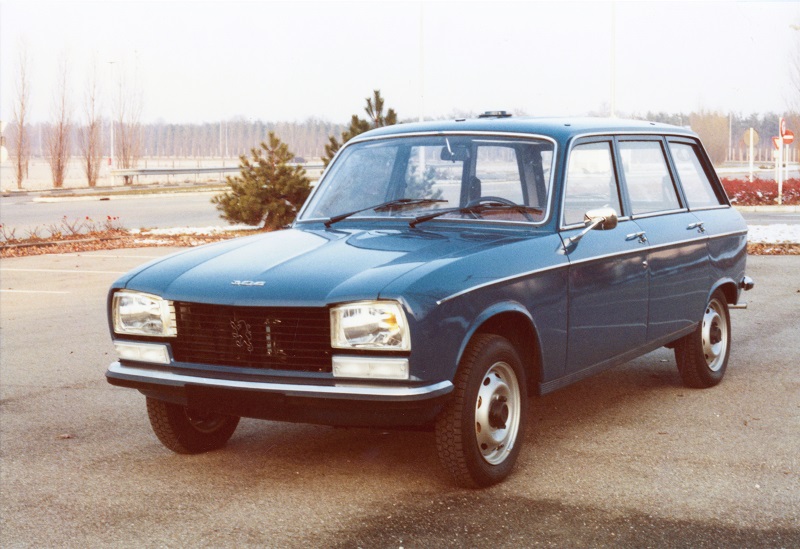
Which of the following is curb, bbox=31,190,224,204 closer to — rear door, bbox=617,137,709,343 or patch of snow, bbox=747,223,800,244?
patch of snow, bbox=747,223,800,244

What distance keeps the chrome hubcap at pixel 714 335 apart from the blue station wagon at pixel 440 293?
209 millimetres

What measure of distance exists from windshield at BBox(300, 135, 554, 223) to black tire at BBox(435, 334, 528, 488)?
0.96 metres

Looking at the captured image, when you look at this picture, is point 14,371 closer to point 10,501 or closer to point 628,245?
point 10,501

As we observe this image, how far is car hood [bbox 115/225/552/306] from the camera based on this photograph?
475 centimetres

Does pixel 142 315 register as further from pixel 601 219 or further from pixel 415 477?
pixel 601 219

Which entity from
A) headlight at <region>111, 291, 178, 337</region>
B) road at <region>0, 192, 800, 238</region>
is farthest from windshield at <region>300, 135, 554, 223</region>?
road at <region>0, 192, 800, 238</region>

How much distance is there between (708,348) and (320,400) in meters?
3.74

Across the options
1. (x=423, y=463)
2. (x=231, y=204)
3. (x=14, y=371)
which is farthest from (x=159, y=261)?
(x=231, y=204)

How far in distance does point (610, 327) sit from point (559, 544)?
2.01m

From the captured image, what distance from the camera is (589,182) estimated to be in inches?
243

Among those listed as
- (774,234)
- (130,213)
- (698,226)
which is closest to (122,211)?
(130,213)

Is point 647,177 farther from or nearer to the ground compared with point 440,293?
farther from the ground

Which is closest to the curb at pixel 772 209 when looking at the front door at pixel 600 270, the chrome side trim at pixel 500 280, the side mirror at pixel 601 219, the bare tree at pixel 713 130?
the front door at pixel 600 270

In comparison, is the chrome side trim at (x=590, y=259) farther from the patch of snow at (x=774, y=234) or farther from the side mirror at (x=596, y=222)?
the patch of snow at (x=774, y=234)
